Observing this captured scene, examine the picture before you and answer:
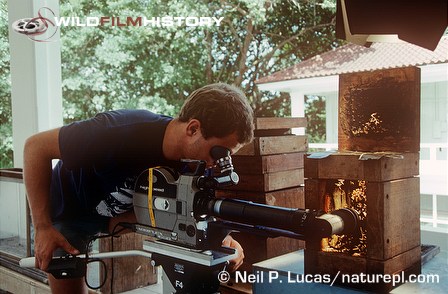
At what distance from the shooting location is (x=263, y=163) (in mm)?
1832

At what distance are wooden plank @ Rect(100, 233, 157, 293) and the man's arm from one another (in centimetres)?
100

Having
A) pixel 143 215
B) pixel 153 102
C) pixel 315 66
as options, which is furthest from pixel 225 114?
pixel 153 102

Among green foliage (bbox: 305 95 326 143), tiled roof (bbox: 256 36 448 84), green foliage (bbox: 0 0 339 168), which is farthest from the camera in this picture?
green foliage (bbox: 305 95 326 143)

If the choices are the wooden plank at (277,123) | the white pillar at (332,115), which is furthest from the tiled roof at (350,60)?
the wooden plank at (277,123)

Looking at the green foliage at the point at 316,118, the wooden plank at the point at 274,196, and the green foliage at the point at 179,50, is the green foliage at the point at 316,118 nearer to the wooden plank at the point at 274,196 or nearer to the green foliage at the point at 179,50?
the green foliage at the point at 179,50

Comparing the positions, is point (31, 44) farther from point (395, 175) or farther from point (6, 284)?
point (395, 175)

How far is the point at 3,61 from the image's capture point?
4.38 meters

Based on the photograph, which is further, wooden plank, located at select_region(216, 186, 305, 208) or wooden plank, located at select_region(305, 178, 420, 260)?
wooden plank, located at select_region(216, 186, 305, 208)

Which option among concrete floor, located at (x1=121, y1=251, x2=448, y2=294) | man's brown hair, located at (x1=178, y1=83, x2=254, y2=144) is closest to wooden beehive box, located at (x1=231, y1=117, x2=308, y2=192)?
concrete floor, located at (x1=121, y1=251, x2=448, y2=294)

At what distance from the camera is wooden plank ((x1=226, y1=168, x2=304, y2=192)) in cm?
183

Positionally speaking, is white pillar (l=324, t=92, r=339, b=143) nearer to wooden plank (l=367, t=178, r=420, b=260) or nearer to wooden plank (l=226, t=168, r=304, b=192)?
wooden plank (l=226, t=168, r=304, b=192)

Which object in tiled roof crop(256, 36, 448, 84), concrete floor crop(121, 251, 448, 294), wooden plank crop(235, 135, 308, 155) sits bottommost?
concrete floor crop(121, 251, 448, 294)

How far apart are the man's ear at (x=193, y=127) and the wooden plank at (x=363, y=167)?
1.38ft

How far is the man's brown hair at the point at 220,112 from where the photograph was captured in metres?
1.33
